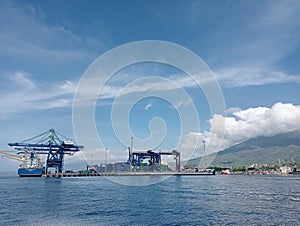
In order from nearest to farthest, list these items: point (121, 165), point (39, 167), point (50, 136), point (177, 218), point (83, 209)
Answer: point (177, 218), point (83, 209), point (50, 136), point (39, 167), point (121, 165)

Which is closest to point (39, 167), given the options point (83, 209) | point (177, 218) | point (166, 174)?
point (166, 174)

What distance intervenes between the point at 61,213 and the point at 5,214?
468 cm

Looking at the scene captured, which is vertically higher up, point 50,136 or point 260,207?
point 50,136

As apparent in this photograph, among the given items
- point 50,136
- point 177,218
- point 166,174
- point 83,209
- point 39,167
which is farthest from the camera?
point 166,174

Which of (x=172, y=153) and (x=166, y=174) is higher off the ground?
(x=172, y=153)

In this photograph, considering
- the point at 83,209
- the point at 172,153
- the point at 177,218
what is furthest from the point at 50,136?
the point at 177,218

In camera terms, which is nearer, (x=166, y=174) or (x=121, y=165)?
(x=166, y=174)

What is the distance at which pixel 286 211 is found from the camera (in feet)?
83.1

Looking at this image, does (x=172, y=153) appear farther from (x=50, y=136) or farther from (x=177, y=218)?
(x=177, y=218)

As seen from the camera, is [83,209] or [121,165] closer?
[83,209]

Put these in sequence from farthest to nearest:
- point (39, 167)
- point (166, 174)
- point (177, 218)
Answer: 1. point (166, 174)
2. point (39, 167)
3. point (177, 218)

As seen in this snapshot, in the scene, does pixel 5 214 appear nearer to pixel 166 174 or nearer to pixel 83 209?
pixel 83 209

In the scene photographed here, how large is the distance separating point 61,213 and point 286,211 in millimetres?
19732

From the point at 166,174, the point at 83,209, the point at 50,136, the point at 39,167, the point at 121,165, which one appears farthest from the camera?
the point at 121,165
